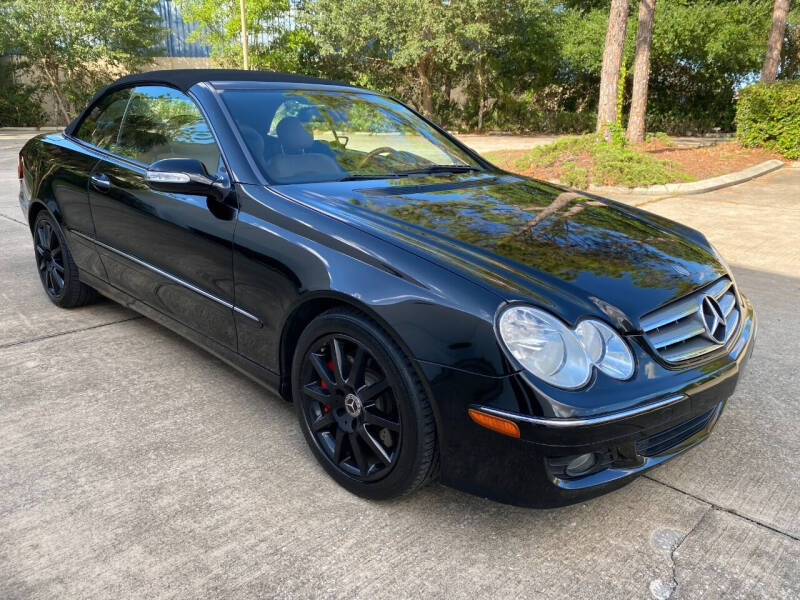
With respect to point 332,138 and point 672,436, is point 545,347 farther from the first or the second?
point 332,138

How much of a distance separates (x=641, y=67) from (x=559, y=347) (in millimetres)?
13269

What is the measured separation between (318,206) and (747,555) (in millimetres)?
1940

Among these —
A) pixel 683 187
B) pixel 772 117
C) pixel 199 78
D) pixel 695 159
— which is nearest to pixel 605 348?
pixel 199 78

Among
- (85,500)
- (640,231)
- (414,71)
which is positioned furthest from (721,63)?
(85,500)

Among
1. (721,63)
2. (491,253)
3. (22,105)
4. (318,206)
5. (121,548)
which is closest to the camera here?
(121,548)

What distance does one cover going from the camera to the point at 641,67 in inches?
535

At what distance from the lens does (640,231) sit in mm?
2891

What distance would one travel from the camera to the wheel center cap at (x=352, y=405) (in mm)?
2389

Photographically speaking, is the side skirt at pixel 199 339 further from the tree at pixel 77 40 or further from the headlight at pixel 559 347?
the tree at pixel 77 40

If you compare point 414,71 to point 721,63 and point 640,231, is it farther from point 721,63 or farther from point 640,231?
point 640,231

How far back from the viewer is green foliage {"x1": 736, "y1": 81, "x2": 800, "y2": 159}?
1384 cm

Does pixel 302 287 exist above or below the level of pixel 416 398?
above

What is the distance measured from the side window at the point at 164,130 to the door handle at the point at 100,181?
0.16 metres

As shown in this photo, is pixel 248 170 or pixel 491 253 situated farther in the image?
pixel 248 170
